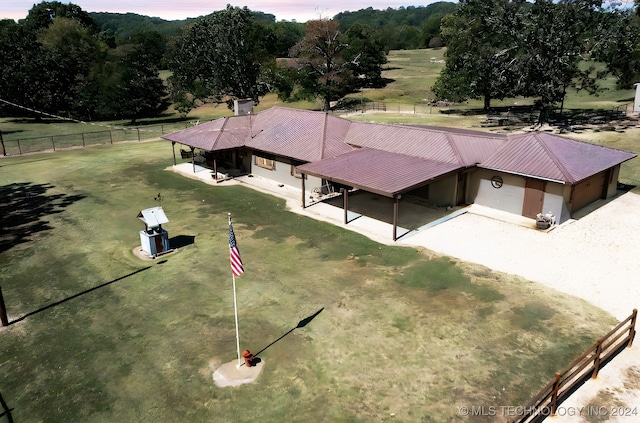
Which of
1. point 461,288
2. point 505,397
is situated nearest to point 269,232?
point 461,288

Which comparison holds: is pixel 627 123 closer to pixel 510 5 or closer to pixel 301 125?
pixel 510 5

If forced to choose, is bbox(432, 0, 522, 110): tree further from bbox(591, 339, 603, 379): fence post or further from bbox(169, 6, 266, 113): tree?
bbox(591, 339, 603, 379): fence post

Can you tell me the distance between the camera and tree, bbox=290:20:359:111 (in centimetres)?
7075

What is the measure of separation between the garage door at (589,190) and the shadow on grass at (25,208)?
1197 inches

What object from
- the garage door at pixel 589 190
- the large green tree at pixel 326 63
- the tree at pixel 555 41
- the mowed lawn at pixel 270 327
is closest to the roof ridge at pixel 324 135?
the mowed lawn at pixel 270 327

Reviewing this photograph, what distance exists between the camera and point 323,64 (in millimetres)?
73188

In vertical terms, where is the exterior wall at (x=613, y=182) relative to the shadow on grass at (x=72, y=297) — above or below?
above

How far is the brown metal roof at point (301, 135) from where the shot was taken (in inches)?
1237

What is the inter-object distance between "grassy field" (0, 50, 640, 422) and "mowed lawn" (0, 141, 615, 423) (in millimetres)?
60

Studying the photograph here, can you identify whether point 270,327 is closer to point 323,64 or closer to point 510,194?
point 510,194

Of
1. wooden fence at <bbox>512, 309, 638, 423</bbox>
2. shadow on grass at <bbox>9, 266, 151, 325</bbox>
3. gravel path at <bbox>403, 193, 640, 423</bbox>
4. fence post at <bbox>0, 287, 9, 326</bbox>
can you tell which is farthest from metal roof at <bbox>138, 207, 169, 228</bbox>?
wooden fence at <bbox>512, 309, 638, 423</bbox>

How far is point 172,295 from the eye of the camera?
61.9 feet

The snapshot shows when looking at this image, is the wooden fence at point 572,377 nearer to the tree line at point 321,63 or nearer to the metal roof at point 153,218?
the metal roof at point 153,218

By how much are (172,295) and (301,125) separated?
1915cm
